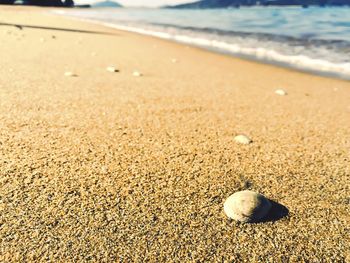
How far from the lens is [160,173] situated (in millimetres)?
1801

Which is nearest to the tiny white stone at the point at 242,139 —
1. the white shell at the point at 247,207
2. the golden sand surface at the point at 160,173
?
the golden sand surface at the point at 160,173

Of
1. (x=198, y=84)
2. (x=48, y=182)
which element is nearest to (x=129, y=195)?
(x=48, y=182)

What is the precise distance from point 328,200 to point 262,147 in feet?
2.26

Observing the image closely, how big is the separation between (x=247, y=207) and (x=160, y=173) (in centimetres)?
56

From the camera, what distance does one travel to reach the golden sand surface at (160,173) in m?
1.28

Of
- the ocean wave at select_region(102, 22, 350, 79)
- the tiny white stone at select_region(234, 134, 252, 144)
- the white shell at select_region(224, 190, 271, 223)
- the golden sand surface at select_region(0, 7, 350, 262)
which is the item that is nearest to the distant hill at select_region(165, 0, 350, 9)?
the ocean wave at select_region(102, 22, 350, 79)

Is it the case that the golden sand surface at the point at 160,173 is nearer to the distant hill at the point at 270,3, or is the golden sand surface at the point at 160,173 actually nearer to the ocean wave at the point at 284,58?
the ocean wave at the point at 284,58

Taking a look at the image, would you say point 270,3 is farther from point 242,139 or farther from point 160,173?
point 160,173

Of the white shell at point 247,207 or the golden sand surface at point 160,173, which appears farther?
the white shell at point 247,207

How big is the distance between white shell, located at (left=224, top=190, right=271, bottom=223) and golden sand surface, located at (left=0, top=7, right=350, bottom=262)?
0.04 meters

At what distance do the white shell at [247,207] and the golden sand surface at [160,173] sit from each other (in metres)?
0.04

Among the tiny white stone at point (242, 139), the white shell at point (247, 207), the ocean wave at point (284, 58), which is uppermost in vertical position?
the white shell at point (247, 207)

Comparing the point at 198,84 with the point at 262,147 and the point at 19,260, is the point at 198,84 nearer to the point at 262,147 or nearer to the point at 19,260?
the point at 262,147

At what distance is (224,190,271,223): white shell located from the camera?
1444 millimetres
